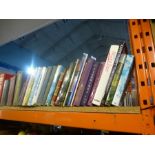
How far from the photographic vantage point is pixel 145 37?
20.8 inches

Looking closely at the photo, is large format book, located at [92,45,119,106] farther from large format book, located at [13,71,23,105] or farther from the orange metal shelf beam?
large format book, located at [13,71,23,105]

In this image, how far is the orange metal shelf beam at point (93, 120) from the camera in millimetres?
467

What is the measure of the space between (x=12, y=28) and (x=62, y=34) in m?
1.78

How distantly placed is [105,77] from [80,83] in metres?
0.13

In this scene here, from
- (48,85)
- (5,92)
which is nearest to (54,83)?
(48,85)

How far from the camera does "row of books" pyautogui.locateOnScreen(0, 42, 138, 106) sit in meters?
0.57

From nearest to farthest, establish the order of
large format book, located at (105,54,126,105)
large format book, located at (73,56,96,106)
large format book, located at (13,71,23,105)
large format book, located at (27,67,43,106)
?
large format book, located at (105,54,126,105)
large format book, located at (73,56,96,106)
large format book, located at (27,67,43,106)
large format book, located at (13,71,23,105)

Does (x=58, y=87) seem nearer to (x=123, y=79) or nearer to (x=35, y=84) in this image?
(x=35, y=84)

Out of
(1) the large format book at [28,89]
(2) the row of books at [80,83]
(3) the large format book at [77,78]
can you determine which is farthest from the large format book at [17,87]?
(3) the large format book at [77,78]

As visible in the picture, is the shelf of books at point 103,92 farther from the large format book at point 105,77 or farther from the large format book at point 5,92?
the large format book at point 5,92

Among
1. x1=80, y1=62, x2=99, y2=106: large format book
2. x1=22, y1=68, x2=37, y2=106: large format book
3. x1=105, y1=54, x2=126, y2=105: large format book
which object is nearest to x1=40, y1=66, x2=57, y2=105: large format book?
x1=22, y1=68, x2=37, y2=106: large format book

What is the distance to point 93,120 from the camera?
1.84 ft
